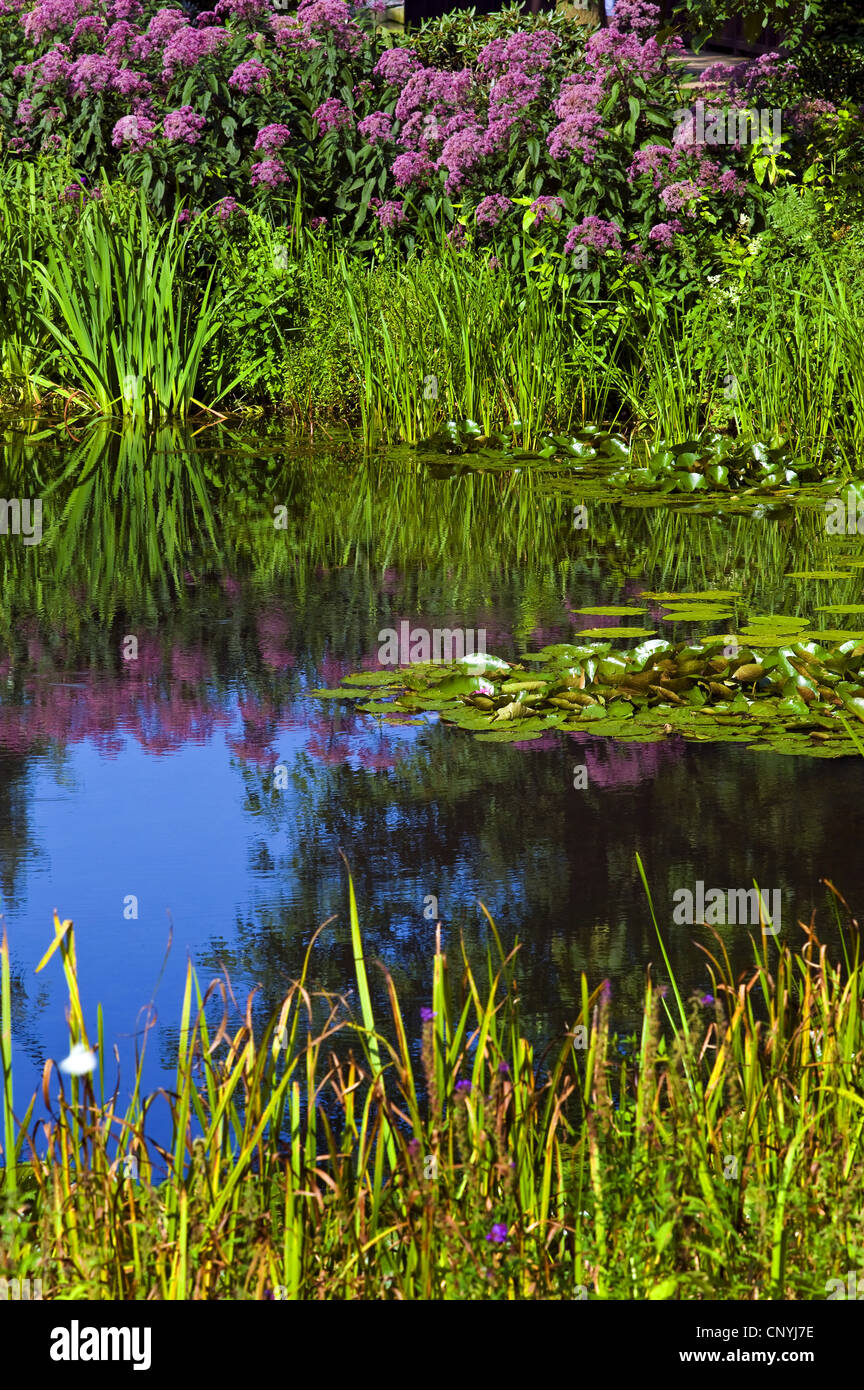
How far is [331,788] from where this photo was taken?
15.5 ft

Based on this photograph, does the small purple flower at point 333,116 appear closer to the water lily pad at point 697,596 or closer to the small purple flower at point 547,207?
the small purple flower at point 547,207

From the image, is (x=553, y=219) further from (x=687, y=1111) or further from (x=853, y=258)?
(x=687, y=1111)

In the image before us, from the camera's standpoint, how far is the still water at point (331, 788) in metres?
3.62

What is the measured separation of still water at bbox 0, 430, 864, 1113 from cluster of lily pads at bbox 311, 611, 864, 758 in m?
0.13

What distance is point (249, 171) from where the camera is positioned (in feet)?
42.6

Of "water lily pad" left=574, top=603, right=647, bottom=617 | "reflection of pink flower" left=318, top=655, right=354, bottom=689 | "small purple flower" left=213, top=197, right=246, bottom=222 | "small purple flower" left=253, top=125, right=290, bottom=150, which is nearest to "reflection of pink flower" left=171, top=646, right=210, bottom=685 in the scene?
"reflection of pink flower" left=318, top=655, right=354, bottom=689

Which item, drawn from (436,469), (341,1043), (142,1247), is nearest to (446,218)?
(436,469)

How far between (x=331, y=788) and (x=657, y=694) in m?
1.25

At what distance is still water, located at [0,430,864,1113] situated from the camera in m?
3.62

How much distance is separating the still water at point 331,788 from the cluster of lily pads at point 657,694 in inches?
5.1

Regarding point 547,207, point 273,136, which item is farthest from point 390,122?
point 547,207

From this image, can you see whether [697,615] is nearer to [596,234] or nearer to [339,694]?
[339,694]

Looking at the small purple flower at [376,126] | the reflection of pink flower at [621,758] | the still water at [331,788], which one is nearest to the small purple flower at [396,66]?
the small purple flower at [376,126]

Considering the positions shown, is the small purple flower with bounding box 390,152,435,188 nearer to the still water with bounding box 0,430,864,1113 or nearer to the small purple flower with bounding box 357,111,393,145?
the small purple flower with bounding box 357,111,393,145
